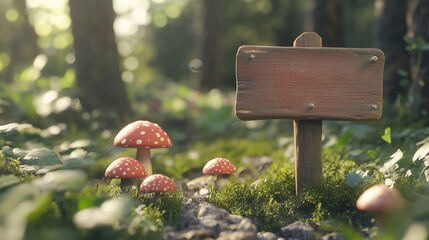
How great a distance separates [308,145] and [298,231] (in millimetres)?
969

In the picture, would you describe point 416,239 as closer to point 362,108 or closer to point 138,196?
point 362,108

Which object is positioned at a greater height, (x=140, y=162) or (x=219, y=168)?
(x=140, y=162)

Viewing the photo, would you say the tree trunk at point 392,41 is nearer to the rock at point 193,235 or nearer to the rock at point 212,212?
the rock at point 212,212

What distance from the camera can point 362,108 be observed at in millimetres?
4605

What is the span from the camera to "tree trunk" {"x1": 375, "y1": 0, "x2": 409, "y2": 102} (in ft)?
28.5

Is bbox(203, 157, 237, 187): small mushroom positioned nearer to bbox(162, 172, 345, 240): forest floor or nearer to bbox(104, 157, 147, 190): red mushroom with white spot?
bbox(162, 172, 345, 240): forest floor

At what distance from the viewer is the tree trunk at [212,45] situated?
50.1 feet

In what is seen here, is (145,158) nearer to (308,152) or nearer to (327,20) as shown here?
(308,152)

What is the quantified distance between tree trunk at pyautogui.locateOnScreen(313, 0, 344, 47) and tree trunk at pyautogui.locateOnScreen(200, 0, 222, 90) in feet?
17.6

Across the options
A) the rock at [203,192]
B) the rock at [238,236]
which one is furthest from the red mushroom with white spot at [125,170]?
the rock at [238,236]

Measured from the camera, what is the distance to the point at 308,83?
15.1 feet

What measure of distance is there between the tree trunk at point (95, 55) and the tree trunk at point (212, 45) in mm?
6391

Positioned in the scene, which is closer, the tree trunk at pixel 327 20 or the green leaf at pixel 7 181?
the green leaf at pixel 7 181

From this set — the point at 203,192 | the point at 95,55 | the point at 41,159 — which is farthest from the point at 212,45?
the point at 41,159
